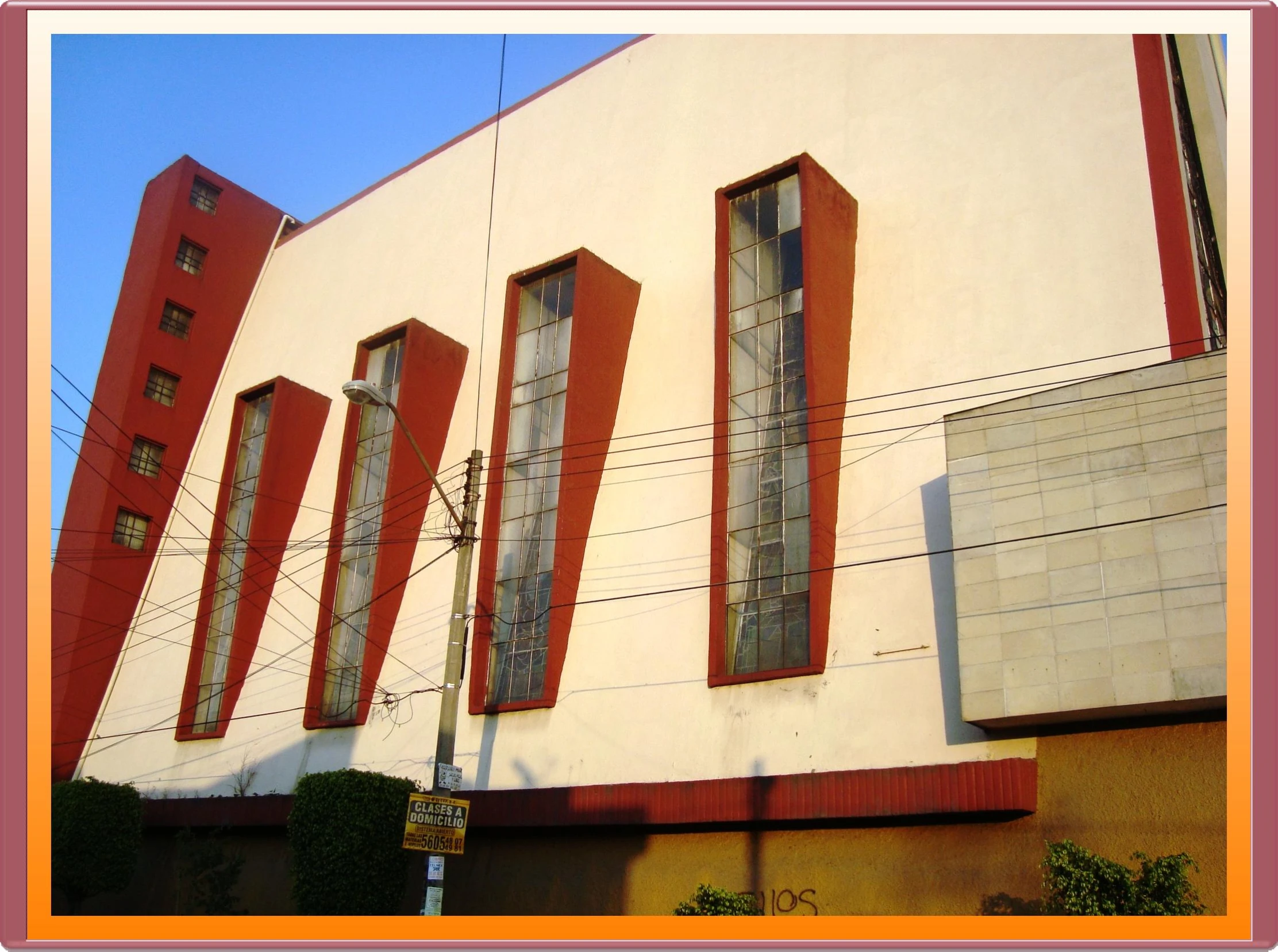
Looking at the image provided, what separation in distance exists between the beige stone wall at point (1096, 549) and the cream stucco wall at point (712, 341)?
50.6 inches

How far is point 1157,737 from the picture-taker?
14102 millimetres

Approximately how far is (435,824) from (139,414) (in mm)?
21238

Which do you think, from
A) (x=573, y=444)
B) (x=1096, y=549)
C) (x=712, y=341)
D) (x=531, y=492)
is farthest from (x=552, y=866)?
(x=1096, y=549)

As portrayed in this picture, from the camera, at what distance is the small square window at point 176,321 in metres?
32.8

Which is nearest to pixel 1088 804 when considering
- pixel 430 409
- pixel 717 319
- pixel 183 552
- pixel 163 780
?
pixel 717 319

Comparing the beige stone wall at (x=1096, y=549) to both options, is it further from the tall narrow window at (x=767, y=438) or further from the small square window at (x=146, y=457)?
the small square window at (x=146, y=457)

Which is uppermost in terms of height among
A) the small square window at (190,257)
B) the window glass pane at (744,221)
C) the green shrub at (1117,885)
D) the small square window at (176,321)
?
the small square window at (190,257)

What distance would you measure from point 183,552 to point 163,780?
633cm

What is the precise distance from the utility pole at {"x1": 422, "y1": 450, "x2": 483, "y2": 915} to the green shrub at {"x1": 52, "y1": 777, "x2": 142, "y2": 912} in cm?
886

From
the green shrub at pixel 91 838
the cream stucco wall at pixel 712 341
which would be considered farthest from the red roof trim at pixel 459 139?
the green shrub at pixel 91 838

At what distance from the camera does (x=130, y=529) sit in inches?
1214

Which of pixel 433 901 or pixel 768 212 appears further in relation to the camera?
pixel 768 212

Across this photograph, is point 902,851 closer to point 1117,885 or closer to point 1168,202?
point 1117,885
